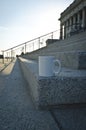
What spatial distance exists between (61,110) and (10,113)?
20.3 inches

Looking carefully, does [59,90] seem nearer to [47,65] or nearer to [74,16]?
[47,65]

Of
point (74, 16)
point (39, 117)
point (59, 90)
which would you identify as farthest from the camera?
point (74, 16)

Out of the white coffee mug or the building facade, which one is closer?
the white coffee mug

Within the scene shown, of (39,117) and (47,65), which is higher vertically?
(47,65)

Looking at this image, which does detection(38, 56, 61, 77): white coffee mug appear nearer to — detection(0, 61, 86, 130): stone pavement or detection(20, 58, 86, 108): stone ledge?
detection(20, 58, 86, 108): stone ledge

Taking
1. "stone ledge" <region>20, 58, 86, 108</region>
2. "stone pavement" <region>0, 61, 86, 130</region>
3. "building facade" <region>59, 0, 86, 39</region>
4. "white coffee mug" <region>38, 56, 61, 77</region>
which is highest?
"building facade" <region>59, 0, 86, 39</region>

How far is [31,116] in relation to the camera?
5.91 feet

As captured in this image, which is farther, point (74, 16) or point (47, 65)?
point (74, 16)

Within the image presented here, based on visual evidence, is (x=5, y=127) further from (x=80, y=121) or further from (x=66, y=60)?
(x=66, y=60)

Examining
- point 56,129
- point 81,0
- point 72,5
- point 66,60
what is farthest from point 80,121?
point 72,5

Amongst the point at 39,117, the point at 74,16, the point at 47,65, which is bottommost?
the point at 39,117

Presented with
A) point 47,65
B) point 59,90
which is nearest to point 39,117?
point 59,90

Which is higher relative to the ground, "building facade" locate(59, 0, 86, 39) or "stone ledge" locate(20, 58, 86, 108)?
"building facade" locate(59, 0, 86, 39)

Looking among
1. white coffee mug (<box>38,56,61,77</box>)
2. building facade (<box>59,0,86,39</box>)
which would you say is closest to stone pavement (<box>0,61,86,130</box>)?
white coffee mug (<box>38,56,61,77</box>)
